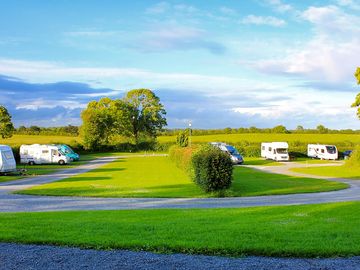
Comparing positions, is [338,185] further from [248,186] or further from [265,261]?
[265,261]

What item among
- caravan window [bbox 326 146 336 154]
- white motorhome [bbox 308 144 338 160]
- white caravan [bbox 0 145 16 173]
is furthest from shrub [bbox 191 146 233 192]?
caravan window [bbox 326 146 336 154]

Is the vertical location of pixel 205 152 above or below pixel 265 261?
above

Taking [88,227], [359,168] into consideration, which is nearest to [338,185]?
[359,168]

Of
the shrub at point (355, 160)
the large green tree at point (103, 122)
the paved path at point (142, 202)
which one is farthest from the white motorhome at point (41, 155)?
the paved path at point (142, 202)

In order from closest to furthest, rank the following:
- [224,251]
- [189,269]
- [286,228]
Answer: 1. [189,269]
2. [224,251]
3. [286,228]

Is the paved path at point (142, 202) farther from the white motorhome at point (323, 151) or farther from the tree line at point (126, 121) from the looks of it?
the tree line at point (126, 121)

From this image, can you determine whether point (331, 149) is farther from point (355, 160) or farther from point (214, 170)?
point (214, 170)

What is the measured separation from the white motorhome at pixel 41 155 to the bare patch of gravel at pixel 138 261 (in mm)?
44816

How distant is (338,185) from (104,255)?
2013 centimetres

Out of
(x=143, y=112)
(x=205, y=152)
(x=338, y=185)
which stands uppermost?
(x=143, y=112)

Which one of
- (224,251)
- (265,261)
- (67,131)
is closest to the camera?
(265,261)

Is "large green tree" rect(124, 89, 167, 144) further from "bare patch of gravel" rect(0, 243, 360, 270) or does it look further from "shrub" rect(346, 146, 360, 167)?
"bare patch of gravel" rect(0, 243, 360, 270)

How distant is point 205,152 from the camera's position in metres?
22.3

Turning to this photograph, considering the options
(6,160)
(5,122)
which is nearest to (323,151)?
(6,160)
